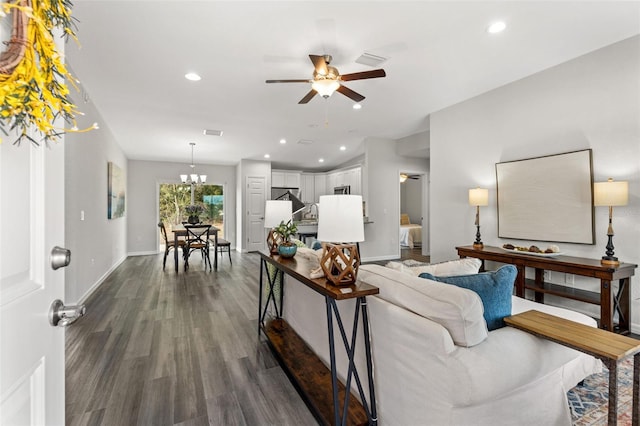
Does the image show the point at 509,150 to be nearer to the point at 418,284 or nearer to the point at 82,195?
the point at 418,284

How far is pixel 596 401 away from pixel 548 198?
2187 mm

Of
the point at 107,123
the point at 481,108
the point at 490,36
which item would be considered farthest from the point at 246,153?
the point at 490,36

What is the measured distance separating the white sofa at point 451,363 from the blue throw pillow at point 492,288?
0.25 feet

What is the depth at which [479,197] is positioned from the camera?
3801mm

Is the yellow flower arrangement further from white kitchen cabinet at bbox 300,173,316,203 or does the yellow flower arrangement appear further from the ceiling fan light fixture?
white kitchen cabinet at bbox 300,173,316,203

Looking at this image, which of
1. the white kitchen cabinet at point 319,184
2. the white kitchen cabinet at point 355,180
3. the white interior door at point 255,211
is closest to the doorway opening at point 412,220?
the white kitchen cabinet at point 355,180

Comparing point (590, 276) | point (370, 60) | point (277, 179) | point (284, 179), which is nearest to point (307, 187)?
point (284, 179)

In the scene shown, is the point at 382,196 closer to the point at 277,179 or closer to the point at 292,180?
the point at 292,180

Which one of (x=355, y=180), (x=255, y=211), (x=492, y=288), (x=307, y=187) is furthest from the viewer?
(x=307, y=187)

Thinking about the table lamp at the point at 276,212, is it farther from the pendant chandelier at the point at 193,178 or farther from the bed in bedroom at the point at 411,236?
the bed in bedroom at the point at 411,236

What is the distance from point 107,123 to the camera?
4.82 m

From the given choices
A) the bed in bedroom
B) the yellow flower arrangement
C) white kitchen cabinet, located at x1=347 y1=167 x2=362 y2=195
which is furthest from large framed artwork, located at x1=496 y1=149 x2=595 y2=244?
the bed in bedroom

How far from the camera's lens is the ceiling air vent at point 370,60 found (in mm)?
2852

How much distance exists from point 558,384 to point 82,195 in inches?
190
